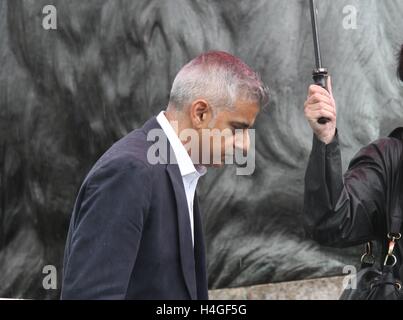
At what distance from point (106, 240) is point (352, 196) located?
1414 mm

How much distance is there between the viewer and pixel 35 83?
5305mm

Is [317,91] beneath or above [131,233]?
above

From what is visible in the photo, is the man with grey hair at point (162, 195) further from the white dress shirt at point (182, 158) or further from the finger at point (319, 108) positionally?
the finger at point (319, 108)

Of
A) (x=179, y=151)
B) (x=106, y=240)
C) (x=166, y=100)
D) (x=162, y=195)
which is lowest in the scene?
(x=106, y=240)

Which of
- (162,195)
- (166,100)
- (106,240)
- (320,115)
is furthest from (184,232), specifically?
(166,100)

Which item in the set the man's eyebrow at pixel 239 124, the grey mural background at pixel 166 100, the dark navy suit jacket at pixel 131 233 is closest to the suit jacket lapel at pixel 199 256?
the dark navy suit jacket at pixel 131 233

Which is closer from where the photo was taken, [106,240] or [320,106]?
[106,240]

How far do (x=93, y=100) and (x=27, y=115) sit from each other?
1.28 ft

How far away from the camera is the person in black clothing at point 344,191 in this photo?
347 centimetres

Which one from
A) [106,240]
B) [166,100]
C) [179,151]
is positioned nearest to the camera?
[106,240]

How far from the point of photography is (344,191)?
3.51 meters

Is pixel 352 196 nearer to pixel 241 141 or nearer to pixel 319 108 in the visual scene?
pixel 319 108

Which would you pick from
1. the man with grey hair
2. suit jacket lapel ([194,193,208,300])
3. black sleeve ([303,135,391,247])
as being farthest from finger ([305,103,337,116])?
suit jacket lapel ([194,193,208,300])

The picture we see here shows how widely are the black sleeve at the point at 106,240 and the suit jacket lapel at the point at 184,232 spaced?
0.17m
